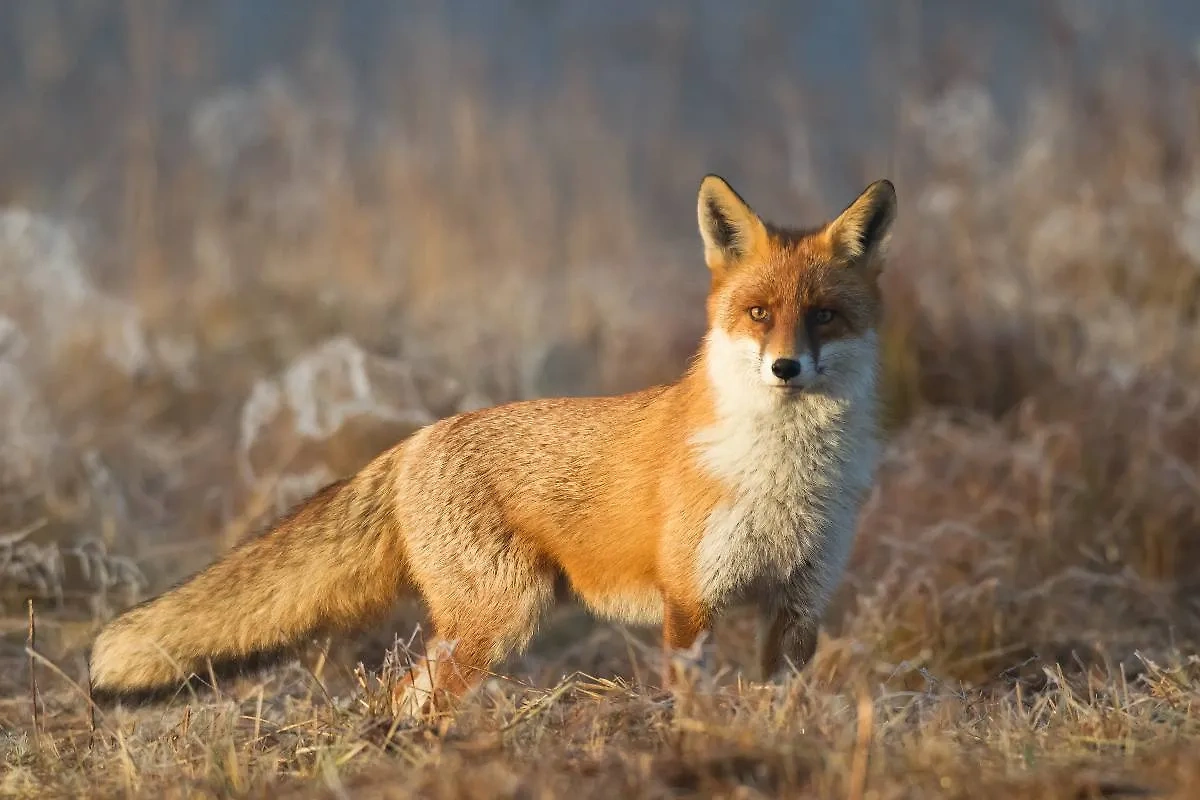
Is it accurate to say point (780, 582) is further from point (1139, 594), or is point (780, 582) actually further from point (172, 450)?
point (172, 450)

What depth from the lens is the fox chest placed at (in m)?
3.27

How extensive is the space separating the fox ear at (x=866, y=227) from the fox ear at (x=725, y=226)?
0.21 m

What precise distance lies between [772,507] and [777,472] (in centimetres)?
9

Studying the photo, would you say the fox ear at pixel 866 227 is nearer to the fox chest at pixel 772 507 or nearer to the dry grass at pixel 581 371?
the fox chest at pixel 772 507

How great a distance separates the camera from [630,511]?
11.5ft

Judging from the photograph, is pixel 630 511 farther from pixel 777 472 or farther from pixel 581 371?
pixel 581 371

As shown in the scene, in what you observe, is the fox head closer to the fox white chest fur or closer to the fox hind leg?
the fox white chest fur

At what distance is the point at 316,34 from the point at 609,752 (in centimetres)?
855

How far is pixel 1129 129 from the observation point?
324 inches

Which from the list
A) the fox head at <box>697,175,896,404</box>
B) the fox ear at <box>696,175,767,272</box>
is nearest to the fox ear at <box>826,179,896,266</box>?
the fox head at <box>697,175,896,404</box>

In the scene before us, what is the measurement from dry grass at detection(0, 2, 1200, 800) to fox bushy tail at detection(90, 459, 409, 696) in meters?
0.18

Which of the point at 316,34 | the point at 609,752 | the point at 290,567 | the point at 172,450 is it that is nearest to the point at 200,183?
the point at 316,34

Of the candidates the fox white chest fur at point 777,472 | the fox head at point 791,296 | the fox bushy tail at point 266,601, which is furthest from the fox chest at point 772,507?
the fox bushy tail at point 266,601

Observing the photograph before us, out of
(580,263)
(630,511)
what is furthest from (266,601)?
(580,263)
